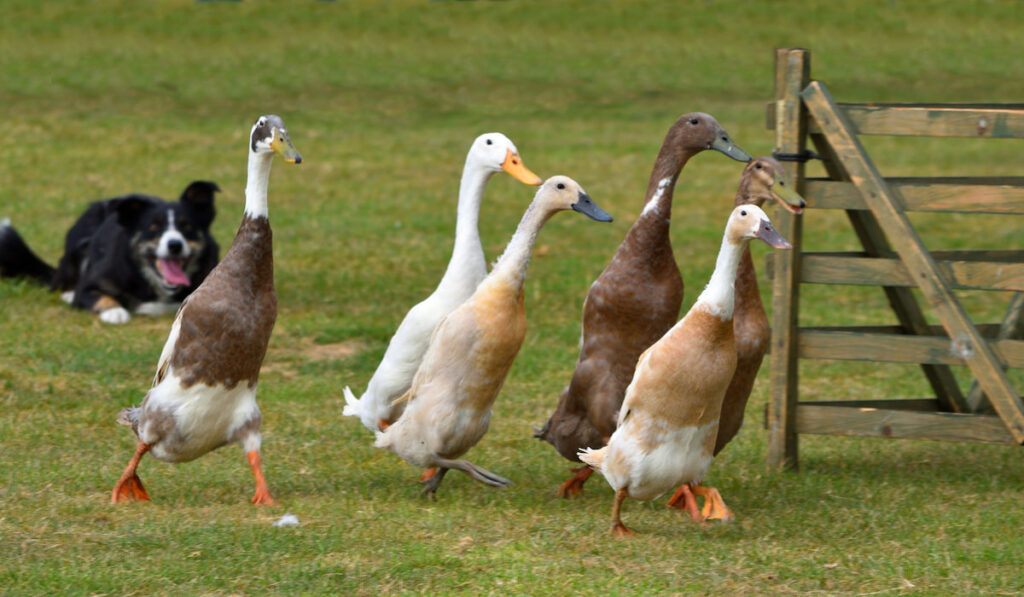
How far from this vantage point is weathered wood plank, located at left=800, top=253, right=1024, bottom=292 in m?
6.28

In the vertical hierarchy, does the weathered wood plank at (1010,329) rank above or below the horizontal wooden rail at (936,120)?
below

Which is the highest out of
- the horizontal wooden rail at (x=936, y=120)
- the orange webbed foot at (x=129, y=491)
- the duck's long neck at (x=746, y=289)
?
the horizontal wooden rail at (x=936, y=120)

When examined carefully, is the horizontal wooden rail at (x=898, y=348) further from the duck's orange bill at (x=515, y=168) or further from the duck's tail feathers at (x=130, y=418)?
the duck's tail feathers at (x=130, y=418)

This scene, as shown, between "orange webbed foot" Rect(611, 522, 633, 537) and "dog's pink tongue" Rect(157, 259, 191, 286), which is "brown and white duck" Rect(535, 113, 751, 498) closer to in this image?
"orange webbed foot" Rect(611, 522, 633, 537)

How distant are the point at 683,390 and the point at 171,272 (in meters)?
6.80

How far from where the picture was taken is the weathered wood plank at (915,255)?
6223 millimetres

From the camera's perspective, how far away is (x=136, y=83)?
78.2 feet

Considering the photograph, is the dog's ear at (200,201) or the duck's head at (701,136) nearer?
the duck's head at (701,136)

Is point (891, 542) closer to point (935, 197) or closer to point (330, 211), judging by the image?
point (935, 197)

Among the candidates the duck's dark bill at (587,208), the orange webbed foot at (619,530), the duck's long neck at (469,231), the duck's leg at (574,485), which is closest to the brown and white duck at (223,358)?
the duck's long neck at (469,231)

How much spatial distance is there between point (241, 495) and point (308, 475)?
541 millimetres

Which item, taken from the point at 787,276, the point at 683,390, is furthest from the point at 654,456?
the point at 787,276

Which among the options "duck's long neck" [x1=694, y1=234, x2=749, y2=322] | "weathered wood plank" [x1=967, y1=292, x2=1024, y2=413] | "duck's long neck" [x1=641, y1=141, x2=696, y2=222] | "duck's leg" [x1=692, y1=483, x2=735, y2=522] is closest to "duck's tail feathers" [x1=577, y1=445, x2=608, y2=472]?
"duck's leg" [x1=692, y1=483, x2=735, y2=522]

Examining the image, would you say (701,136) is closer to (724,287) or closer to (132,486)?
(724,287)
